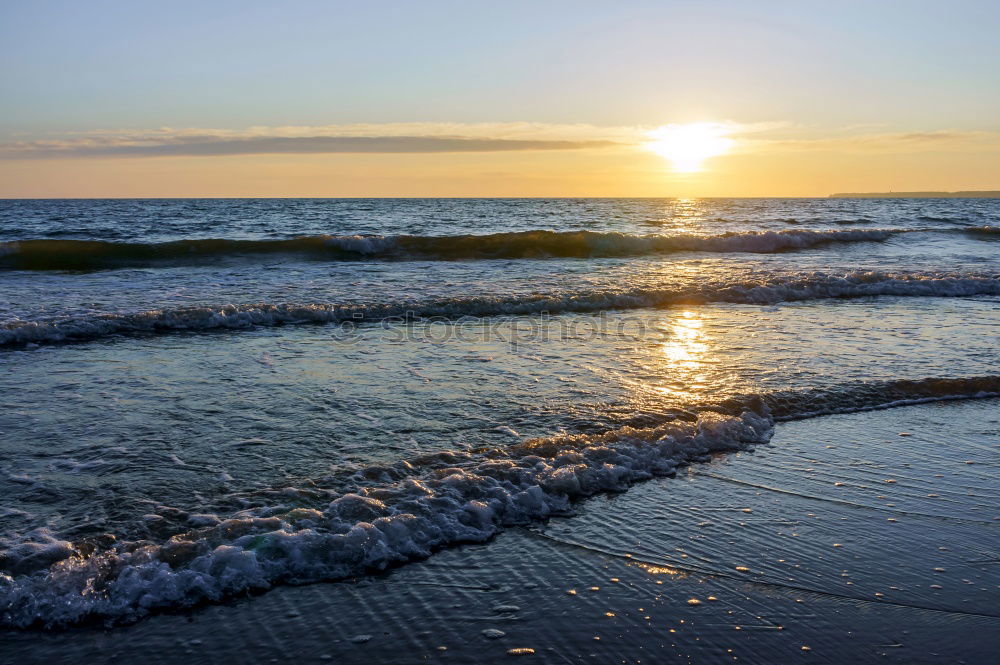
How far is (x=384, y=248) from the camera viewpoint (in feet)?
75.8

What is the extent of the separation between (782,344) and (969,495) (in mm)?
4376

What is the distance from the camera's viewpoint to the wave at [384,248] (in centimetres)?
1961

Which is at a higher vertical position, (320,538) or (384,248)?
(384,248)

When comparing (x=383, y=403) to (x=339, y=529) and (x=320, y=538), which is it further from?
(x=320, y=538)

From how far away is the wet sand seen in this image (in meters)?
2.89

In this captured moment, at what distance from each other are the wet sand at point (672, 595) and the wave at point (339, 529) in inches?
5.2

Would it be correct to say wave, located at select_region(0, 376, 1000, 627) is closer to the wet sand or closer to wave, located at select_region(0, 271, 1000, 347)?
the wet sand

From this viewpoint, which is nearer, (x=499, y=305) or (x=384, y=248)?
(x=499, y=305)

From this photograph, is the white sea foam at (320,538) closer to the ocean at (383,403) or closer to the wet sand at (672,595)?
the ocean at (383,403)

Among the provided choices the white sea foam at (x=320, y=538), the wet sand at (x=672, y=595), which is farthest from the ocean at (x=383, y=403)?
the wet sand at (x=672, y=595)

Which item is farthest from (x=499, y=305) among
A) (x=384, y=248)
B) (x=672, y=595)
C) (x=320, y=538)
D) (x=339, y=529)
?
(x=384, y=248)

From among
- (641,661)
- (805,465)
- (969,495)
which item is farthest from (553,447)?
(969,495)

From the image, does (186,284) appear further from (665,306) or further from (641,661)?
(641,661)

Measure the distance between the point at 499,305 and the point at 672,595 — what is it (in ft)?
28.2
